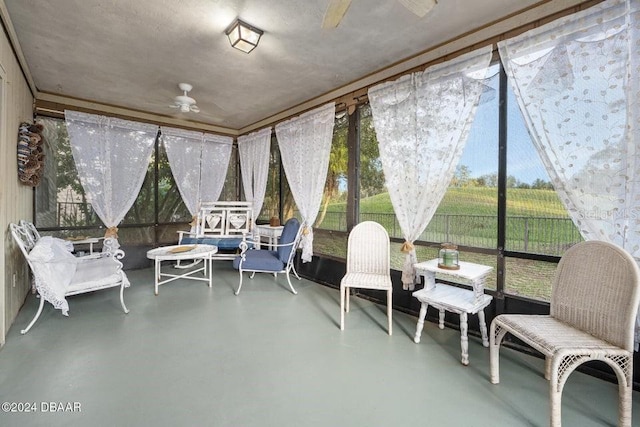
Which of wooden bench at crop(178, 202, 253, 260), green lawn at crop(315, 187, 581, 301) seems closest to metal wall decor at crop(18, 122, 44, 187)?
wooden bench at crop(178, 202, 253, 260)

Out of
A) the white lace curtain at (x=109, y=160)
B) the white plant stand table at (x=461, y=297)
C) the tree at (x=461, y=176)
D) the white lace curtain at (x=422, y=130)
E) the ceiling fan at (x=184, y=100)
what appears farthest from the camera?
the white lace curtain at (x=109, y=160)

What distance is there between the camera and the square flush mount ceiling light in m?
2.24

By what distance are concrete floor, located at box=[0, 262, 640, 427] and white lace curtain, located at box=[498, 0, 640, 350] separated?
87 cm

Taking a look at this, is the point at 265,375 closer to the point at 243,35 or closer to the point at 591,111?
the point at 243,35

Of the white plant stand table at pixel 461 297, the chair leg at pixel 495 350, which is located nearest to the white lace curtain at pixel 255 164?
the white plant stand table at pixel 461 297

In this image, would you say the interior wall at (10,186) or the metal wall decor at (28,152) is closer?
the interior wall at (10,186)

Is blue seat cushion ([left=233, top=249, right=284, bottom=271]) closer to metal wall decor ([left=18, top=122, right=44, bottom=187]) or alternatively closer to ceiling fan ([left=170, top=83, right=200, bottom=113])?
ceiling fan ([left=170, top=83, right=200, bottom=113])

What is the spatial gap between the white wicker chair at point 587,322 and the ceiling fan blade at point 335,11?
198 centimetres

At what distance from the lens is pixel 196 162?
16.5ft

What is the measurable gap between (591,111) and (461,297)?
1512 mm

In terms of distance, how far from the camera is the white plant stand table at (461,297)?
6.51ft

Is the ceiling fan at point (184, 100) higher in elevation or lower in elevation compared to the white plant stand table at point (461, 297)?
higher

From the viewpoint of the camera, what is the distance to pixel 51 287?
2398 millimetres

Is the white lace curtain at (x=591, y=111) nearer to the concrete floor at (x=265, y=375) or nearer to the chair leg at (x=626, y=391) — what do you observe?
the chair leg at (x=626, y=391)
